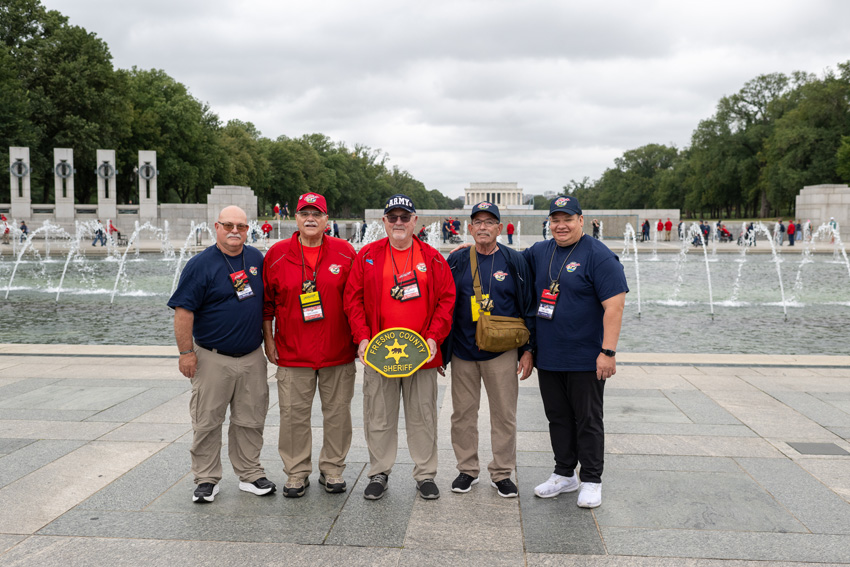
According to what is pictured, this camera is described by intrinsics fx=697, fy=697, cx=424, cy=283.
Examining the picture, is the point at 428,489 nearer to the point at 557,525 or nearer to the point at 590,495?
the point at 557,525

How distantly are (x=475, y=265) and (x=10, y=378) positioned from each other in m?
5.86

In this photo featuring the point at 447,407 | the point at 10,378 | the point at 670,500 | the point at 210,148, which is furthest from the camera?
the point at 210,148

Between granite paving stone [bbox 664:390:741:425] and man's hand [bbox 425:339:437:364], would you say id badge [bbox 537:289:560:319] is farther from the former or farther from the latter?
granite paving stone [bbox 664:390:741:425]

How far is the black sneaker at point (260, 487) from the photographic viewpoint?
172 inches

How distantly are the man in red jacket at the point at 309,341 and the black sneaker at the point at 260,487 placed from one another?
10cm

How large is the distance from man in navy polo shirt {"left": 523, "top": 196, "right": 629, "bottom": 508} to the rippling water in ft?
22.0

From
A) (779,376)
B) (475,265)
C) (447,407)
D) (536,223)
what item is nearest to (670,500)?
(475,265)

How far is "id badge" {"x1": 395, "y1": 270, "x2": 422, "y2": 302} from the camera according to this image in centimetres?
433

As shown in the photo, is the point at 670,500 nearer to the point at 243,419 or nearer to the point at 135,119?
the point at 243,419

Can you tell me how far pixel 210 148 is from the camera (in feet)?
196

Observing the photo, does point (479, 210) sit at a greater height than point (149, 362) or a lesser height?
greater

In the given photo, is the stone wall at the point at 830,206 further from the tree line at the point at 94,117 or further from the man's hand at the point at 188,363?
the man's hand at the point at 188,363

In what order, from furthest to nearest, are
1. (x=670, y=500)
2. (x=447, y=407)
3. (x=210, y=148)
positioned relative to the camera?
(x=210, y=148) < (x=447, y=407) < (x=670, y=500)

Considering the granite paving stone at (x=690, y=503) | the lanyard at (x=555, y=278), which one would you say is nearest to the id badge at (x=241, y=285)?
the lanyard at (x=555, y=278)
